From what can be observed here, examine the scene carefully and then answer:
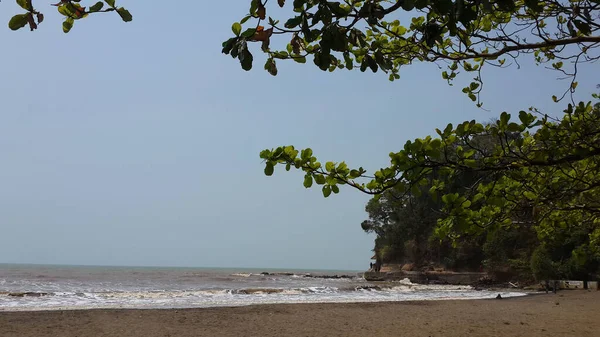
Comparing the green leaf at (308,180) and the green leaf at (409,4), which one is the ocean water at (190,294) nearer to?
the green leaf at (308,180)

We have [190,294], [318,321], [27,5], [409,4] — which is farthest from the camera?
[190,294]

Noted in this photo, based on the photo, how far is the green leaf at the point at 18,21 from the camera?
1743 mm

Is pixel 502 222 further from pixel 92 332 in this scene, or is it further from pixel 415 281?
pixel 415 281

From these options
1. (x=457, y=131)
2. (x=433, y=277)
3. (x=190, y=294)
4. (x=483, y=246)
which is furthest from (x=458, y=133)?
(x=433, y=277)

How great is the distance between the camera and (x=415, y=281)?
41.7 m

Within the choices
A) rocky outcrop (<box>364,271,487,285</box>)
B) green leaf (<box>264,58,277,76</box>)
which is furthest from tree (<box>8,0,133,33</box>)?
rocky outcrop (<box>364,271,487,285</box>)

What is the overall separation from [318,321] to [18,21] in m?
11.6

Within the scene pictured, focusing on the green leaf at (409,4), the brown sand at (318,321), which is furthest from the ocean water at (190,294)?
the green leaf at (409,4)

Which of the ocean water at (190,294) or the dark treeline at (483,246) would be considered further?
the ocean water at (190,294)

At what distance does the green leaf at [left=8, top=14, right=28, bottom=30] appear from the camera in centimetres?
174

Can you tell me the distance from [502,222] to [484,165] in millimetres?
728

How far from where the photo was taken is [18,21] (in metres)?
1.75

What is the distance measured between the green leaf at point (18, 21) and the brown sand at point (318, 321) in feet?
30.2

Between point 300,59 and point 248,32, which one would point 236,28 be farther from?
point 300,59
